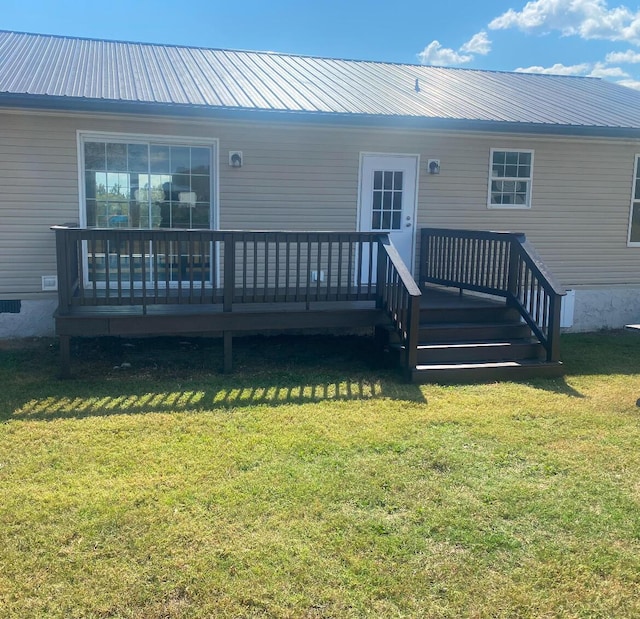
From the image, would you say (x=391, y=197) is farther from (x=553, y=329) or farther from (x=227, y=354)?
(x=227, y=354)

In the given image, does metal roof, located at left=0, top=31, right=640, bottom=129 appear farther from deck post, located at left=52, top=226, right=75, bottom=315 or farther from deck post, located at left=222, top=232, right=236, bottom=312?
deck post, located at left=222, top=232, right=236, bottom=312

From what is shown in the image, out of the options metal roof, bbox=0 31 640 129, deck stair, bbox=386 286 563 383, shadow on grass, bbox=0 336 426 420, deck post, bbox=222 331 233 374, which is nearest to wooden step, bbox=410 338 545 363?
deck stair, bbox=386 286 563 383

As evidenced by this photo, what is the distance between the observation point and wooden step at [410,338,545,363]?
658 centimetres

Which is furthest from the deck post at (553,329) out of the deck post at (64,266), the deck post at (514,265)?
the deck post at (64,266)

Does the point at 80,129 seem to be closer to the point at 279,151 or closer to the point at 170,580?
the point at 279,151

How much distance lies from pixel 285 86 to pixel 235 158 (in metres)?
1.80

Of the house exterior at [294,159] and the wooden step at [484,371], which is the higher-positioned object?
the house exterior at [294,159]

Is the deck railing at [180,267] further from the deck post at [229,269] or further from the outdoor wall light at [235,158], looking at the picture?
the outdoor wall light at [235,158]

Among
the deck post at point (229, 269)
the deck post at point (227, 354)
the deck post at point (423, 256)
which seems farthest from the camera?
the deck post at point (423, 256)

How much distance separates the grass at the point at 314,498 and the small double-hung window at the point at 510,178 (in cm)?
377

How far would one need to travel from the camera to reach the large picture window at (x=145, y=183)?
7.66m

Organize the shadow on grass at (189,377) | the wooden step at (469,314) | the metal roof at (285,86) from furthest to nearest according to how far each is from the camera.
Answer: the metal roof at (285,86) < the wooden step at (469,314) < the shadow on grass at (189,377)

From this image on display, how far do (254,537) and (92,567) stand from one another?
793 millimetres

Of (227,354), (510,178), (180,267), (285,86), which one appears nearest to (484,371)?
(227,354)
